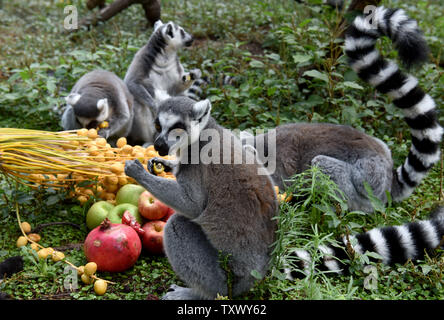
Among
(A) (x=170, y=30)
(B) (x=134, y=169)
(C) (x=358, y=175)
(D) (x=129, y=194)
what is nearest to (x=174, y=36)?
(A) (x=170, y=30)

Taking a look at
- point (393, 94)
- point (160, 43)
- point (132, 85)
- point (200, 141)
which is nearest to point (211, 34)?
point (160, 43)

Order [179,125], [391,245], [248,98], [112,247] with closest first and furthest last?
[179,125], [112,247], [391,245], [248,98]

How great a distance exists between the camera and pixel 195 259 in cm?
262

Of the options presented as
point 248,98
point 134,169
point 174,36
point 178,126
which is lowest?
point 248,98

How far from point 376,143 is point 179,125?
222 centimetres

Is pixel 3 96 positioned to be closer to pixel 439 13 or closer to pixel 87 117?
pixel 87 117

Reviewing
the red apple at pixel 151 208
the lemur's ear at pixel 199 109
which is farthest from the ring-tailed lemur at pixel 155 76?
the lemur's ear at pixel 199 109

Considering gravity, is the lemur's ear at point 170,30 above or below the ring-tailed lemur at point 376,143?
above

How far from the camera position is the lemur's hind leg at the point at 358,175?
3832mm

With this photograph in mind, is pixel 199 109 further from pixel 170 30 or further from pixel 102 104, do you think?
pixel 170 30

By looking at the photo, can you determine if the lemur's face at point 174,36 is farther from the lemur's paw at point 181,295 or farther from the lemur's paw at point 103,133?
the lemur's paw at point 181,295

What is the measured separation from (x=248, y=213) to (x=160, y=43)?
13.8ft

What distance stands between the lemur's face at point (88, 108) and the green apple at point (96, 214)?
1637 mm

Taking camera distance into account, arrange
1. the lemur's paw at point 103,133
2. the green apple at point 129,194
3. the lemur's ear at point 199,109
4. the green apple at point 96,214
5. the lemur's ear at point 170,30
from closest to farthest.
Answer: the lemur's ear at point 199,109
the green apple at point 96,214
the green apple at point 129,194
the lemur's paw at point 103,133
the lemur's ear at point 170,30
